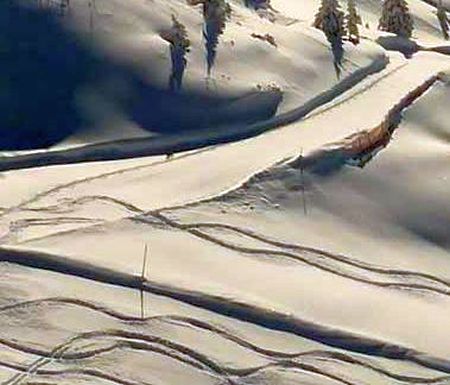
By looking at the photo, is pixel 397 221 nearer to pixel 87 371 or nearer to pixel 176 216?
pixel 176 216

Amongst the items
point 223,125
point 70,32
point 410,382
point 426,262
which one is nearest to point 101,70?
point 70,32

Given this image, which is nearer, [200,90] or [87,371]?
[87,371]

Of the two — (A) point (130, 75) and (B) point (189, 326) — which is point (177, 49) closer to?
(A) point (130, 75)

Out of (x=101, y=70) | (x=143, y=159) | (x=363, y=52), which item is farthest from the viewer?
(x=363, y=52)

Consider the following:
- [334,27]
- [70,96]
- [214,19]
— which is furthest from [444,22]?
[70,96]

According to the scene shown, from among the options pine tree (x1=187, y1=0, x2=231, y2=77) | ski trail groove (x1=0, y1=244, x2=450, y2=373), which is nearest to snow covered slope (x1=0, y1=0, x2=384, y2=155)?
pine tree (x1=187, y1=0, x2=231, y2=77)

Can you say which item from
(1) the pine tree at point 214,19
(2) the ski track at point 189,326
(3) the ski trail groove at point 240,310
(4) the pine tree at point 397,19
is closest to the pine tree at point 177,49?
(1) the pine tree at point 214,19

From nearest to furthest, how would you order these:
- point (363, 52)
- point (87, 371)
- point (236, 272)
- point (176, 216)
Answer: point (87, 371) → point (236, 272) → point (176, 216) → point (363, 52)
